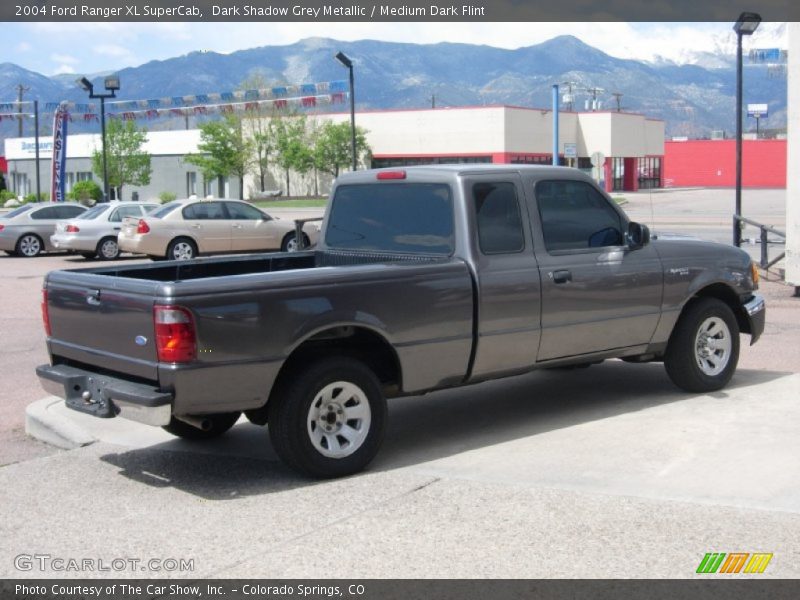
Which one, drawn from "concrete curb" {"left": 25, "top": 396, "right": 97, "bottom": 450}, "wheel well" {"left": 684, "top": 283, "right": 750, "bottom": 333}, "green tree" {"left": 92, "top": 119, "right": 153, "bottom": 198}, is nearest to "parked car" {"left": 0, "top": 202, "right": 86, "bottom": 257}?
"concrete curb" {"left": 25, "top": 396, "right": 97, "bottom": 450}

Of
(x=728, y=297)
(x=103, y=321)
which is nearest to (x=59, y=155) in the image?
(x=728, y=297)

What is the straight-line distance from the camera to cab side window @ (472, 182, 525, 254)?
23.6 ft

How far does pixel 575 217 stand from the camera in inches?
306

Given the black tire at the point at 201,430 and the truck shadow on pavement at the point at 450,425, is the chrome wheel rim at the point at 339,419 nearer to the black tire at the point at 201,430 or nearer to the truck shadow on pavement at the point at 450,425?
the truck shadow on pavement at the point at 450,425

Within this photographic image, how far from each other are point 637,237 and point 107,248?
19898mm

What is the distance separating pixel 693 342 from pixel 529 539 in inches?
145

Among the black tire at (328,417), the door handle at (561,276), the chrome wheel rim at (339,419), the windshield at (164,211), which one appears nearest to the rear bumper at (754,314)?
the door handle at (561,276)

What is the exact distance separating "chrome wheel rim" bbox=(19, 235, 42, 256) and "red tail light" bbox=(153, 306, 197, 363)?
75.5ft

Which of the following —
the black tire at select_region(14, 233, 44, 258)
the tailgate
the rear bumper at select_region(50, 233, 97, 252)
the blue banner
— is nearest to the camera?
the tailgate

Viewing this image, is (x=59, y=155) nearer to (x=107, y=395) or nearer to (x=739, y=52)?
(x=739, y=52)

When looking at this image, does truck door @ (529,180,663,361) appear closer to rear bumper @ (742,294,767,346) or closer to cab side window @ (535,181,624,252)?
cab side window @ (535,181,624,252)

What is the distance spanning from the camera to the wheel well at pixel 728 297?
341 inches

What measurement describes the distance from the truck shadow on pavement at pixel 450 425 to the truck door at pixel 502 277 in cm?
62
